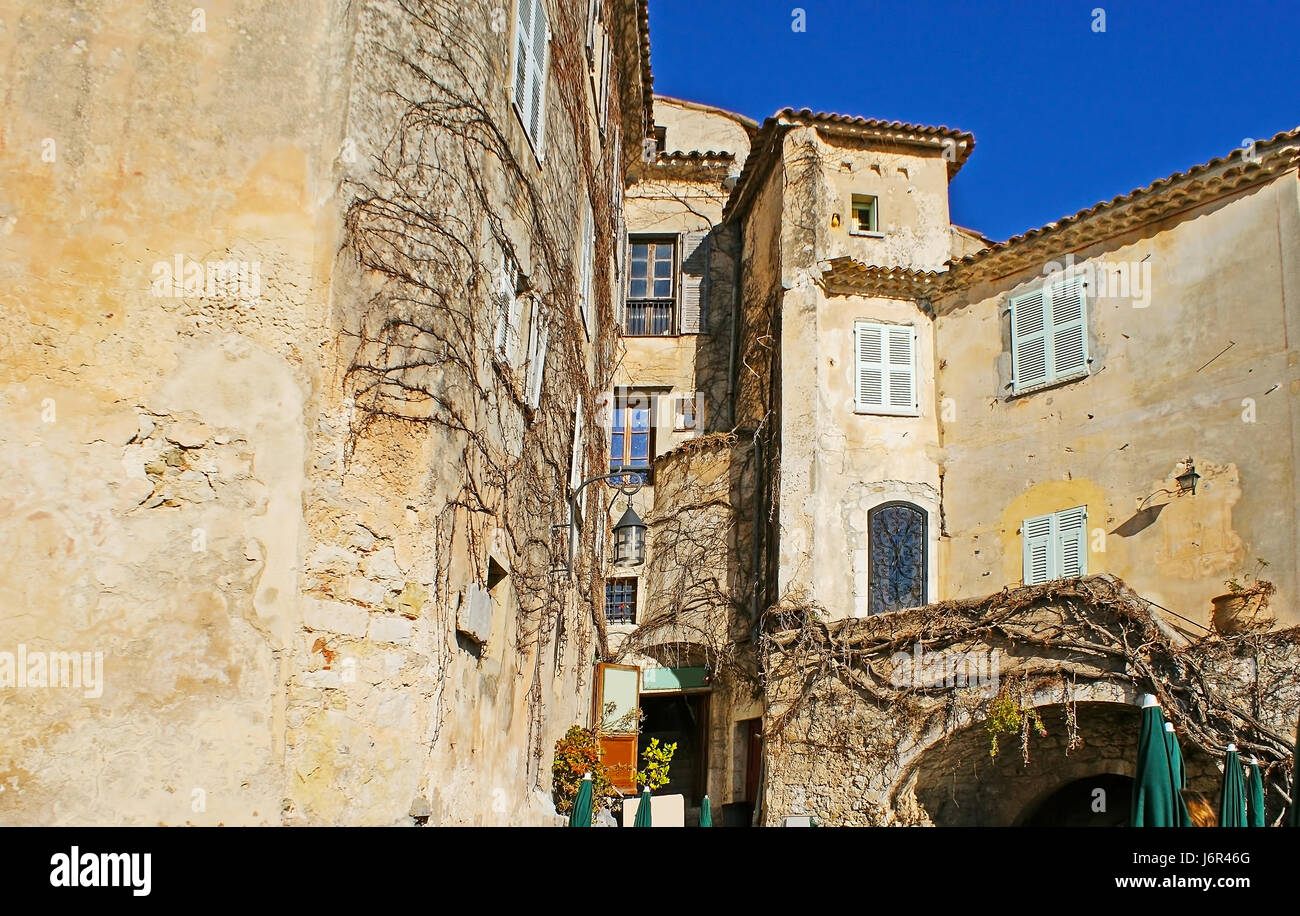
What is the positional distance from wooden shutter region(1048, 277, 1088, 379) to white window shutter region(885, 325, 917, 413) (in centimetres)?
229

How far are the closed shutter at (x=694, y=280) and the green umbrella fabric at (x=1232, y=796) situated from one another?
537 inches

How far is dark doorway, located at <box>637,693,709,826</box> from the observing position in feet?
67.1

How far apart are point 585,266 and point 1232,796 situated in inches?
367

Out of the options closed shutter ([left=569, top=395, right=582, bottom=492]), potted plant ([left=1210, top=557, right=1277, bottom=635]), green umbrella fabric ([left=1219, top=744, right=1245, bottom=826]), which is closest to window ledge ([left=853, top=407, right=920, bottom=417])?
closed shutter ([left=569, top=395, right=582, bottom=492])

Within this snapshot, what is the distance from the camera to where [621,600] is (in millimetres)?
20500

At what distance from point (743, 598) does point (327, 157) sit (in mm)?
12439

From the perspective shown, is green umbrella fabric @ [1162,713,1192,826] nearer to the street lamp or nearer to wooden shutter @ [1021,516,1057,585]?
the street lamp

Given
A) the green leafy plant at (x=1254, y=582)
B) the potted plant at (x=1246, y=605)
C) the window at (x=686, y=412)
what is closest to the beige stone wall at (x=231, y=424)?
the potted plant at (x=1246, y=605)

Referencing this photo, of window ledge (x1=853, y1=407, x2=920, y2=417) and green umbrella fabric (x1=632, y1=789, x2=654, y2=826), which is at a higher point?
window ledge (x1=853, y1=407, x2=920, y2=417)

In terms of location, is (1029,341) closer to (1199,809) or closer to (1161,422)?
(1161,422)

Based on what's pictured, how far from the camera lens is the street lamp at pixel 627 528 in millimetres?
13852

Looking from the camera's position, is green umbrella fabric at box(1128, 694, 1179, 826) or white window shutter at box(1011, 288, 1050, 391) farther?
white window shutter at box(1011, 288, 1050, 391)
